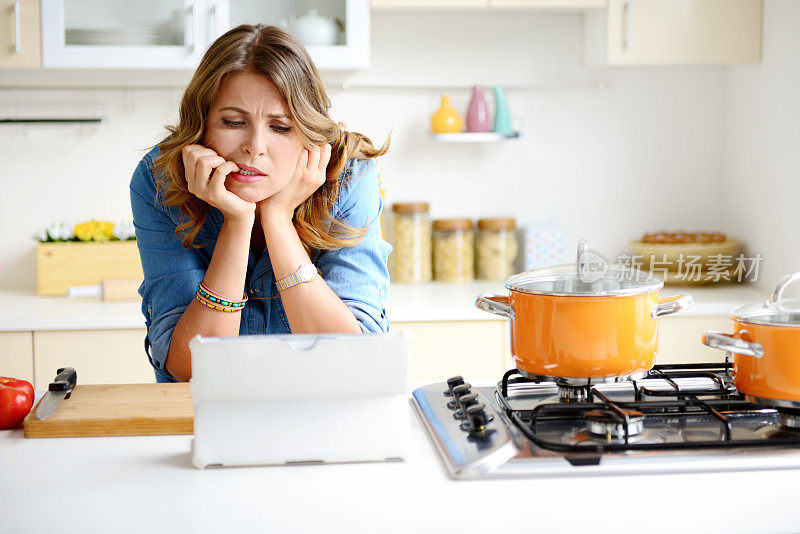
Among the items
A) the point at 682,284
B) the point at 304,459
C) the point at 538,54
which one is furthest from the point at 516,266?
the point at 304,459

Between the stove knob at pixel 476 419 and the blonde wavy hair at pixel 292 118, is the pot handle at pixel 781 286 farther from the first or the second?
the blonde wavy hair at pixel 292 118

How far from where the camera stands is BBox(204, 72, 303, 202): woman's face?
1.38 m

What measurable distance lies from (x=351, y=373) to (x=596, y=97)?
2.35m

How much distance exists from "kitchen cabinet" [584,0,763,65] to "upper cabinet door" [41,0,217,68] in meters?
1.23

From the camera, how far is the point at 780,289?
43.8 inches

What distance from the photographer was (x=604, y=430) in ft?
3.43

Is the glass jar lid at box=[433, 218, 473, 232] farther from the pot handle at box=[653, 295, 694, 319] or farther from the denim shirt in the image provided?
the pot handle at box=[653, 295, 694, 319]

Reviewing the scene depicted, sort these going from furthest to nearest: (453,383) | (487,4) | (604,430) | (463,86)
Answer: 1. (463,86)
2. (487,4)
3. (453,383)
4. (604,430)

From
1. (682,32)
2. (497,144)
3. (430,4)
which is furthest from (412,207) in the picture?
(682,32)

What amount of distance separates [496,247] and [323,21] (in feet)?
3.11

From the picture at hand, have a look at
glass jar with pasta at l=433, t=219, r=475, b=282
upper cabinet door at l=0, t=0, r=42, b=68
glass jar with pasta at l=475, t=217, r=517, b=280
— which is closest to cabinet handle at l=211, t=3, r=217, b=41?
upper cabinet door at l=0, t=0, r=42, b=68

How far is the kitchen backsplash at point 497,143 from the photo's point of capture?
9.57 feet

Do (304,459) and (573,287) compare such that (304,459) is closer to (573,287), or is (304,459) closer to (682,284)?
(573,287)

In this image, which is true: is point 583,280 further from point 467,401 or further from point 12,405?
point 12,405
